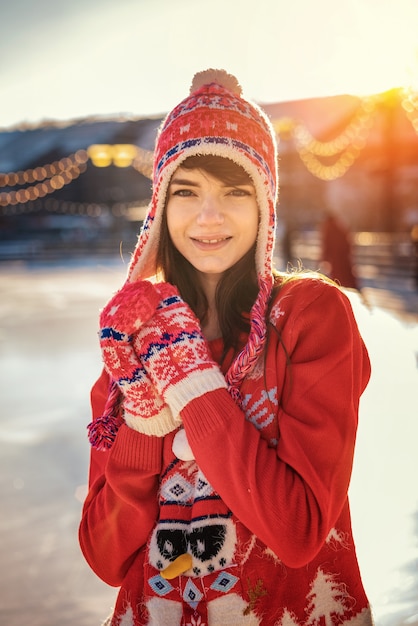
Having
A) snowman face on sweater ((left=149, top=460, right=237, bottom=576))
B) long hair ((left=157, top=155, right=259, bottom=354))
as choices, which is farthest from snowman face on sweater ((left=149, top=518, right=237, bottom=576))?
long hair ((left=157, top=155, right=259, bottom=354))

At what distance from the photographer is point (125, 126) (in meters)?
43.9

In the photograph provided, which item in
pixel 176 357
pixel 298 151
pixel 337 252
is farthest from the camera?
pixel 298 151

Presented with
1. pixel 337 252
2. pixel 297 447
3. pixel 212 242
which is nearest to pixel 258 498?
pixel 297 447

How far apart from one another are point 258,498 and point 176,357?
277 millimetres

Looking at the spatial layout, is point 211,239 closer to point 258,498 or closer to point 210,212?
point 210,212

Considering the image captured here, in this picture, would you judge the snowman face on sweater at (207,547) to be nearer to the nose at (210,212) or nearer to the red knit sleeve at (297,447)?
the red knit sleeve at (297,447)

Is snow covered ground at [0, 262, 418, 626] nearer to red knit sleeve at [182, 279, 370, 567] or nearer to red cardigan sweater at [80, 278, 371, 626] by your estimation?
red cardigan sweater at [80, 278, 371, 626]

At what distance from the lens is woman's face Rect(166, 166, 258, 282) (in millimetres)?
1289

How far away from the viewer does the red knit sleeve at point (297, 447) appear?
41.4 inches

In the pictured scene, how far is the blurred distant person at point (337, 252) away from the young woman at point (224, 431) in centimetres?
855

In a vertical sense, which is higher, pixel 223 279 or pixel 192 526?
pixel 223 279

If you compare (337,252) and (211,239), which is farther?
(337,252)

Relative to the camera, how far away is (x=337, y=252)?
977 centimetres

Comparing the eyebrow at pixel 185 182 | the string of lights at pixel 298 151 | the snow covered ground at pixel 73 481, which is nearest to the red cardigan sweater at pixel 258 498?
the eyebrow at pixel 185 182
